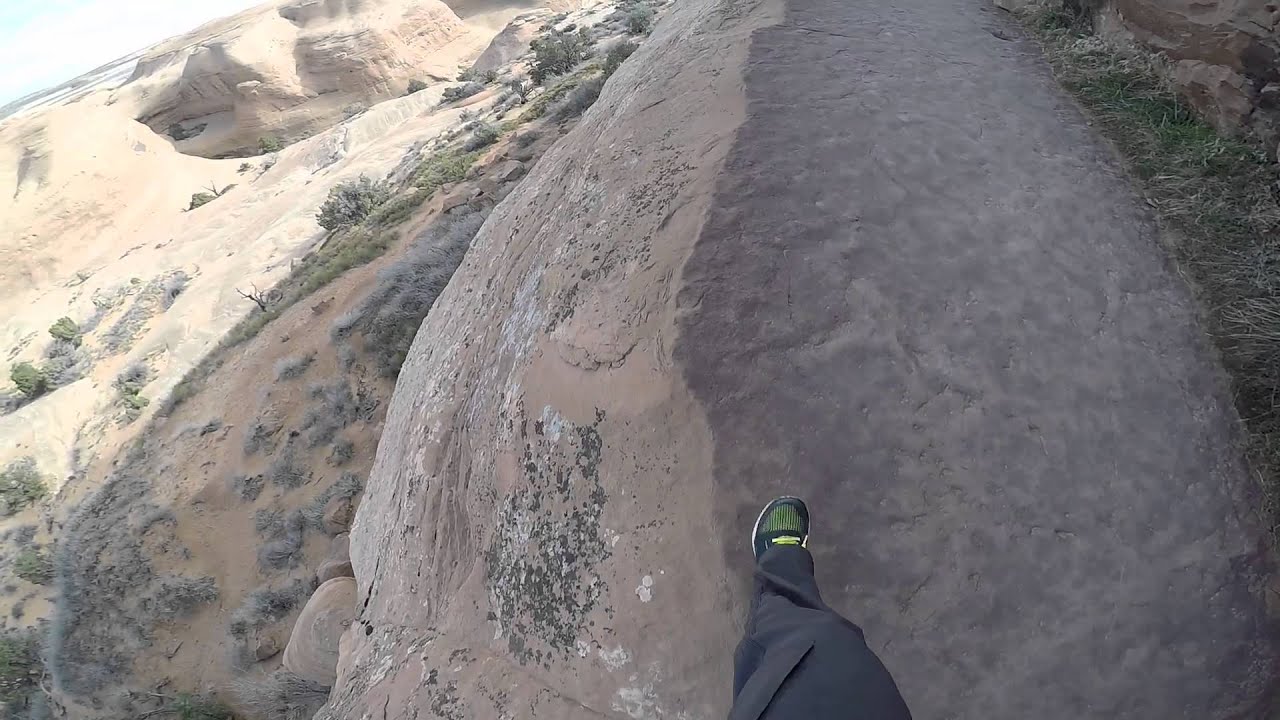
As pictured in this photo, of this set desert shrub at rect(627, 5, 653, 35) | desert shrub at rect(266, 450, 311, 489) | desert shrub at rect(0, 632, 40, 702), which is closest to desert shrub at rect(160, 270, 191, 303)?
desert shrub at rect(0, 632, 40, 702)

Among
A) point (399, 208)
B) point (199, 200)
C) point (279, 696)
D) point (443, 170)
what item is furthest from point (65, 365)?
point (279, 696)

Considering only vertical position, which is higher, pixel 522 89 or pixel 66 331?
pixel 522 89

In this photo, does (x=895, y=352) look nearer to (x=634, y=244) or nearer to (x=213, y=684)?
(x=634, y=244)

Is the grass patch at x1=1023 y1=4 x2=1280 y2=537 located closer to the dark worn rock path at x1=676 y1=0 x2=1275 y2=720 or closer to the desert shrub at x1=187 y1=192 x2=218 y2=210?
the dark worn rock path at x1=676 y1=0 x2=1275 y2=720

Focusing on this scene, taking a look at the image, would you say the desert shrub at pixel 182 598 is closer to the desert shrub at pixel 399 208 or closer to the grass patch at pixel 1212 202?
the desert shrub at pixel 399 208

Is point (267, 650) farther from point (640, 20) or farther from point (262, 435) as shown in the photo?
point (640, 20)

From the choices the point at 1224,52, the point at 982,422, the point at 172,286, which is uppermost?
the point at 1224,52
